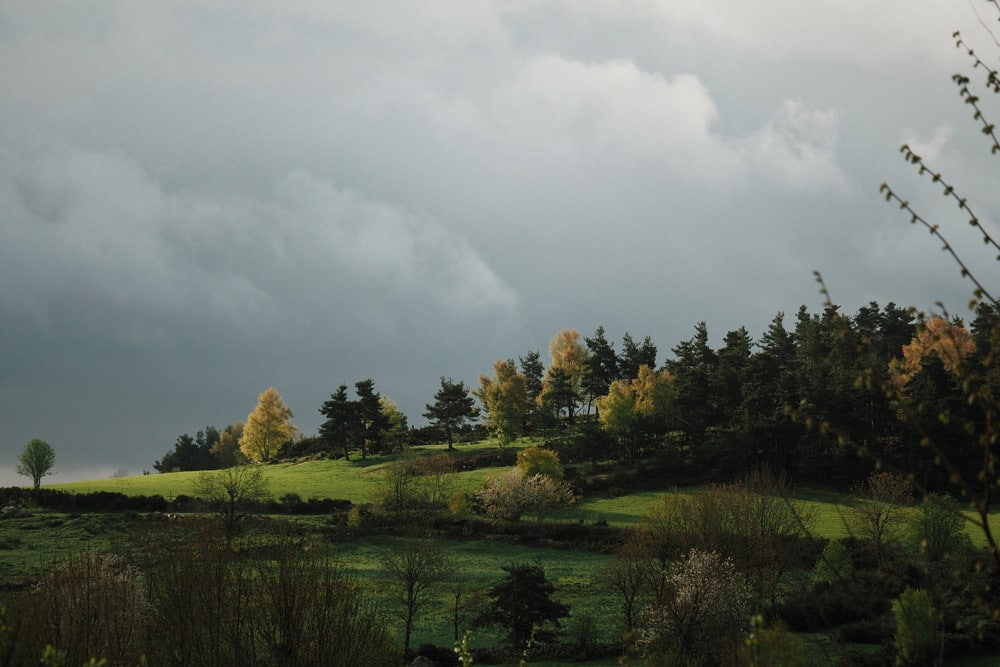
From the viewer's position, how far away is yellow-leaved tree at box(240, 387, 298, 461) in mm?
128750

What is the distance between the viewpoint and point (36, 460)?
101 m

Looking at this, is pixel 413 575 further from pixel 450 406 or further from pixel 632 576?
pixel 450 406

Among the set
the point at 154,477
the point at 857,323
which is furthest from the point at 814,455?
the point at 154,477

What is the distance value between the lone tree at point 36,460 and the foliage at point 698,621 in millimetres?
93589

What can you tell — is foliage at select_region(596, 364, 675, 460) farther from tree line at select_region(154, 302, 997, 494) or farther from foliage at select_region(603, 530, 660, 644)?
foliage at select_region(603, 530, 660, 644)

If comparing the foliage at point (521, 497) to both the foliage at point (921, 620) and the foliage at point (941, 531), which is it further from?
the foliage at point (921, 620)

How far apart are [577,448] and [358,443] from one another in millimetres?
36135

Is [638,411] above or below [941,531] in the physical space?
above

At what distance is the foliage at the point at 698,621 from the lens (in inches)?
1337

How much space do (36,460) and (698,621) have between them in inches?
3850

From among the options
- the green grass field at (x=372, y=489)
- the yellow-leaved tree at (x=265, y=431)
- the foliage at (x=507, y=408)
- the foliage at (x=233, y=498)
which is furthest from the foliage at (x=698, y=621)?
the yellow-leaved tree at (x=265, y=431)

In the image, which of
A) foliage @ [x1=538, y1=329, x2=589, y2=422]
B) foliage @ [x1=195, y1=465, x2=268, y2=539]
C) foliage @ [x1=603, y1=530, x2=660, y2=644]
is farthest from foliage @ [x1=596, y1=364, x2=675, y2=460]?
foliage @ [x1=603, y1=530, x2=660, y2=644]

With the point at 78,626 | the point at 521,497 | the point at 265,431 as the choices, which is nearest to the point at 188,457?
the point at 265,431

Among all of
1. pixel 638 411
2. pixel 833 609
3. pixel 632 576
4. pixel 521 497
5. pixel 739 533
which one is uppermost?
pixel 638 411
